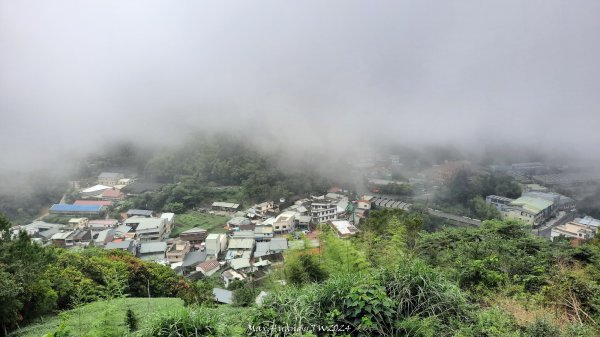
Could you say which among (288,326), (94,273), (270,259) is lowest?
(270,259)

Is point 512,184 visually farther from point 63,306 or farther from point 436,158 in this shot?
point 63,306

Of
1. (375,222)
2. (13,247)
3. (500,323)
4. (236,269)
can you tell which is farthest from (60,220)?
(500,323)

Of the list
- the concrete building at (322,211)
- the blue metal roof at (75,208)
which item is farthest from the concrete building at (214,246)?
the blue metal roof at (75,208)

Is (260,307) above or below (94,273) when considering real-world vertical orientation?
above

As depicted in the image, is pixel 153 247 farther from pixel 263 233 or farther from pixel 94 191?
pixel 94 191

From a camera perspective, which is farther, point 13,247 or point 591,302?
point 13,247

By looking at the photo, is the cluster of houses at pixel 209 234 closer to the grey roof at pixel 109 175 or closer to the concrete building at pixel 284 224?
the concrete building at pixel 284 224

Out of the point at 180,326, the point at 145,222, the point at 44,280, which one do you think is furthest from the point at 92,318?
the point at 145,222
